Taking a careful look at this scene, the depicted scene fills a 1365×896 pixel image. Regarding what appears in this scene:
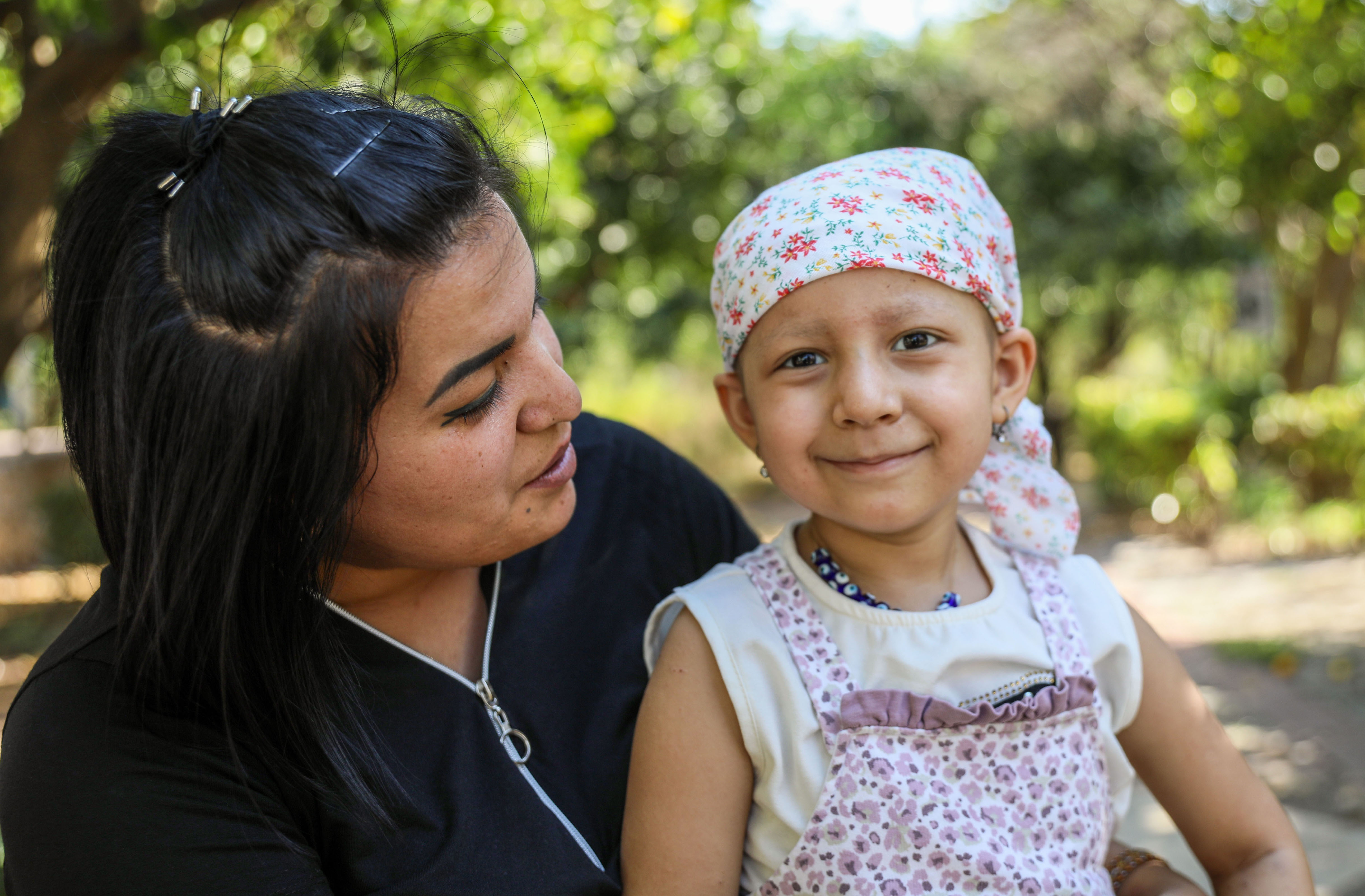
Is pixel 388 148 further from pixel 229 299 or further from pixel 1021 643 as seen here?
pixel 1021 643

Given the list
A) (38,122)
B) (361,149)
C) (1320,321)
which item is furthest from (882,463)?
(1320,321)

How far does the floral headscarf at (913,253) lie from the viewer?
5.24ft

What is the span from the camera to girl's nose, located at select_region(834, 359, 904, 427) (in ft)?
5.04

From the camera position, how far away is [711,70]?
29.8 feet

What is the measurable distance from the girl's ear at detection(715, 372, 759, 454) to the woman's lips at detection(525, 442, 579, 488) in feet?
0.94

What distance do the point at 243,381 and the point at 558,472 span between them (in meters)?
0.49

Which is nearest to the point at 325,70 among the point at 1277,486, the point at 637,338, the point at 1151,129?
the point at 1277,486

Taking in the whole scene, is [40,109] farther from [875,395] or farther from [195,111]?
[875,395]

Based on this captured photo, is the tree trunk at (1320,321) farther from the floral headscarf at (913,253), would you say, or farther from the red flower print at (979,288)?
the red flower print at (979,288)

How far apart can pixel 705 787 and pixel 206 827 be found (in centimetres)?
67

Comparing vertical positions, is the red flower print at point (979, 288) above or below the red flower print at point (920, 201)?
below

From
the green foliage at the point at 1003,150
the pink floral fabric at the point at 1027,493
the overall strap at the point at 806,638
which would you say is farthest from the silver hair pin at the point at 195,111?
the pink floral fabric at the point at 1027,493

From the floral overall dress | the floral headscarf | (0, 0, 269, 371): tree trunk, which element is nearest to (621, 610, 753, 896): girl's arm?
the floral overall dress

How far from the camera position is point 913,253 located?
1.59 m
